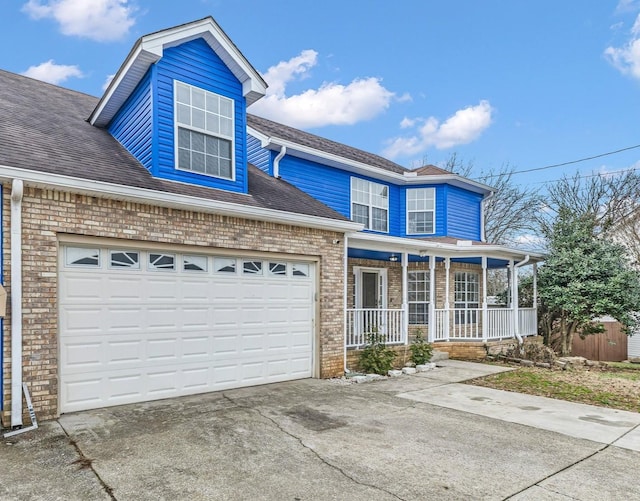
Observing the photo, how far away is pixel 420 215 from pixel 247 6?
26.9 ft

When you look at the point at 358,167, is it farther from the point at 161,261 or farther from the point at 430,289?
the point at 161,261

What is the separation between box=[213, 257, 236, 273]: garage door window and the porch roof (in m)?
2.98

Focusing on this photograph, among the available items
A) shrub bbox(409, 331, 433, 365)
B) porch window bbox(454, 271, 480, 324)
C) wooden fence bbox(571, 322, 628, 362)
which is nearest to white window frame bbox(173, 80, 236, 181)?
shrub bbox(409, 331, 433, 365)

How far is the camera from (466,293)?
1434cm

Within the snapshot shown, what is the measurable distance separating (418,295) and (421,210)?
2764 millimetres

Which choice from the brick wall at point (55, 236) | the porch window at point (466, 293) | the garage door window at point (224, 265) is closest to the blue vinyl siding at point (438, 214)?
the porch window at point (466, 293)

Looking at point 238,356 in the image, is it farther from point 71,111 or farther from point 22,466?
point 71,111

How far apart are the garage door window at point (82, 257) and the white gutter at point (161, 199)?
0.81 metres

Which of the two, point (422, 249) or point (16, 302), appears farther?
point (422, 249)

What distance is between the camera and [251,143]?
1152cm

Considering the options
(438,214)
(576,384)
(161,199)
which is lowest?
(576,384)

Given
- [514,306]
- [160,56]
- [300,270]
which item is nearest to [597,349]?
[514,306]

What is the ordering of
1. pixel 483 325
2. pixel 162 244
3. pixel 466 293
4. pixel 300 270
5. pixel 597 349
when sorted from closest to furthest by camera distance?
pixel 162 244, pixel 300 270, pixel 483 325, pixel 466 293, pixel 597 349

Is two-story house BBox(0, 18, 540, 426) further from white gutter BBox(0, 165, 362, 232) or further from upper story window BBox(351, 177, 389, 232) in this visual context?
upper story window BBox(351, 177, 389, 232)
